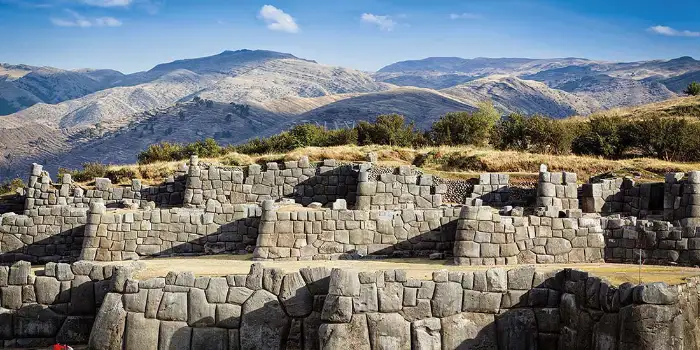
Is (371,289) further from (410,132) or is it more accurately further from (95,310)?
(410,132)

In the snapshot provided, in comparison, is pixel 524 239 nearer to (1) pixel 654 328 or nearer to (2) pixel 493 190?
(1) pixel 654 328

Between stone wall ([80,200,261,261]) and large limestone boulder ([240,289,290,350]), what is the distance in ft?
25.3

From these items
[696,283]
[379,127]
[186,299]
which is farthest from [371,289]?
[379,127]

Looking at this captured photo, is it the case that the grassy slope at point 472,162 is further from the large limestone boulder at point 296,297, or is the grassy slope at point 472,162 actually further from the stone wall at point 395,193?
the large limestone boulder at point 296,297

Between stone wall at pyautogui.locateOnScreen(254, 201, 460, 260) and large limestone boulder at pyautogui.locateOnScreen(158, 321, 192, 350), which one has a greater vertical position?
stone wall at pyautogui.locateOnScreen(254, 201, 460, 260)

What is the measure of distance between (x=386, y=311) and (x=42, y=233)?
624 inches

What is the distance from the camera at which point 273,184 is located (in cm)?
3459

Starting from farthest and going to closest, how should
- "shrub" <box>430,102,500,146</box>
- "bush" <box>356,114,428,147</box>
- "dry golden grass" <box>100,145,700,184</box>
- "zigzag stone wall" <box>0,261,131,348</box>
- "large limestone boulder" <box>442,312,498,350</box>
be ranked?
"bush" <box>356,114,428,147</box>, "shrub" <box>430,102,500,146</box>, "dry golden grass" <box>100,145,700,184</box>, "zigzag stone wall" <box>0,261,131,348</box>, "large limestone boulder" <box>442,312,498,350</box>

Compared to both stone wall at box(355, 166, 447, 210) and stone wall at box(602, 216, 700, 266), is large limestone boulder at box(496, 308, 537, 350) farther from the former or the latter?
stone wall at box(355, 166, 447, 210)

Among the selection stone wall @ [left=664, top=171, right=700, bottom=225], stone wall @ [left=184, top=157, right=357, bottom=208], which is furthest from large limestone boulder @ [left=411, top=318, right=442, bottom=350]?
stone wall @ [left=184, top=157, right=357, bottom=208]

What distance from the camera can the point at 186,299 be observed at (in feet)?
66.8

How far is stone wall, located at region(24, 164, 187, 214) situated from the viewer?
3572 centimetres

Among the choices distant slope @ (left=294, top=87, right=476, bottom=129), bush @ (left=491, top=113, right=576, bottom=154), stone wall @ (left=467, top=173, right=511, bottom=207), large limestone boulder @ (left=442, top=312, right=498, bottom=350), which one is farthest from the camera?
distant slope @ (left=294, top=87, right=476, bottom=129)

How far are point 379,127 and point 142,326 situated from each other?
34885 mm
